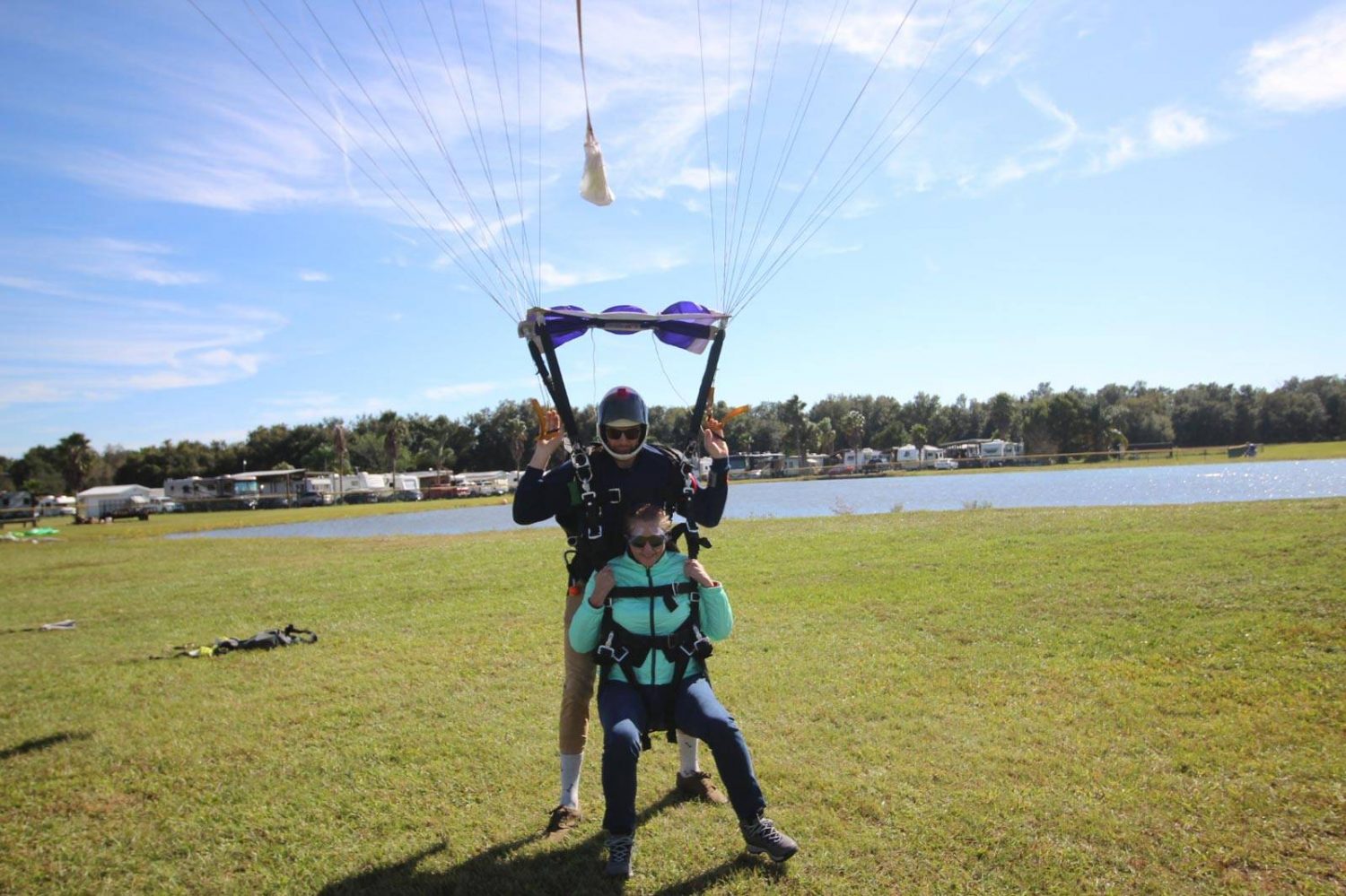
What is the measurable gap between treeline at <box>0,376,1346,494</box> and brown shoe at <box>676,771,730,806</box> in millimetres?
85957

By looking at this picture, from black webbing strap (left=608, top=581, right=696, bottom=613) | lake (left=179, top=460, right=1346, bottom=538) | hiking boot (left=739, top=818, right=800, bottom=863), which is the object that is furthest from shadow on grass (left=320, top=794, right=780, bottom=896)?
lake (left=179, top=460, right=1346, bottom=538)

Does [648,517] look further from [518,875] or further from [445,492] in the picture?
[445,492]

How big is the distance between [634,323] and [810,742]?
3.26 m

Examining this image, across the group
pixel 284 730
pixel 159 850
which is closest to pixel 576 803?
pixel 159 850

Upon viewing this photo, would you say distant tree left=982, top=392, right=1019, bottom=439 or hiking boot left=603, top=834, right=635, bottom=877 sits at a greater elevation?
distant tree left=982, top=392, right=1019, bottom=439

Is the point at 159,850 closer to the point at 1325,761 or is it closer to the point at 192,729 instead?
the point at 192,729

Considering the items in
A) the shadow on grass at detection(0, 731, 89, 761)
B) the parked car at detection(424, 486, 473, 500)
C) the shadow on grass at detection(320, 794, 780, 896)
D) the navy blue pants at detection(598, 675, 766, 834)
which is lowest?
the parked car at detection(424, 486, 473, 500)

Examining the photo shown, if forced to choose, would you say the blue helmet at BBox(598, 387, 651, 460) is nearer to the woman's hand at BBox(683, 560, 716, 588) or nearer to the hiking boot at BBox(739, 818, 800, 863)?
the woman's hand at BBox(683, 560, 716, 588)

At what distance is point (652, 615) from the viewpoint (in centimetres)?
411

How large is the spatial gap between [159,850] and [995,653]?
693 centimetres

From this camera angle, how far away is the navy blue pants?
370 cm

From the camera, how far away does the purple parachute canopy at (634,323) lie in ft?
15.5

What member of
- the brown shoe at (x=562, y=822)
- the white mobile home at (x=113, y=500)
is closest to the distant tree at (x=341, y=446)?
the white mobile home at (x=113, y=500)

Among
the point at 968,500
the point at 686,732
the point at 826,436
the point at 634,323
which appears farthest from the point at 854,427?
the point at 686,732
